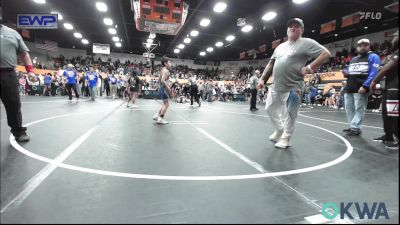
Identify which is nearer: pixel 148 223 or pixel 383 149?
pixel 148 223

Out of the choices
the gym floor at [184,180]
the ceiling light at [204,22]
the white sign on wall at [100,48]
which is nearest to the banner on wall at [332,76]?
the ceiling light at [204,22]

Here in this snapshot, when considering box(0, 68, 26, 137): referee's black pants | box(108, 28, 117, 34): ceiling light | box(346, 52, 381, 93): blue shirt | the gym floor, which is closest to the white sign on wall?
box(108, 28, 117, 34): ceiling light

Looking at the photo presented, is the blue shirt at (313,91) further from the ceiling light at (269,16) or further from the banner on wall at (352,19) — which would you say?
the ceiling light at (269,16)

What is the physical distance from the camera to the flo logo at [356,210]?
5.77 ft

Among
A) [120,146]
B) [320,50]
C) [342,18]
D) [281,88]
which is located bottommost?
[120,146]

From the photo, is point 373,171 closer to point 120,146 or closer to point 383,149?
point 383,149

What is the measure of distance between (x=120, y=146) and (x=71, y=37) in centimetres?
3157

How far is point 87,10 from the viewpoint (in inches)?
791

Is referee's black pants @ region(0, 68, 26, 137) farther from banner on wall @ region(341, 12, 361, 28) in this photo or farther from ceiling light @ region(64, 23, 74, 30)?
ceiling light @ region(64, 23, 74, 30)

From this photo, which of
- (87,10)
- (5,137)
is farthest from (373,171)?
(87,10)

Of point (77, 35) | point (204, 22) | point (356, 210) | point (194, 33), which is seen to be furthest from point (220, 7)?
point (77, 35)

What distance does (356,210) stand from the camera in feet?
6.13

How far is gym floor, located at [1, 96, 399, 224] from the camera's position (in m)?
1.73

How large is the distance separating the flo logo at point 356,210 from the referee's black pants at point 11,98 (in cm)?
393
